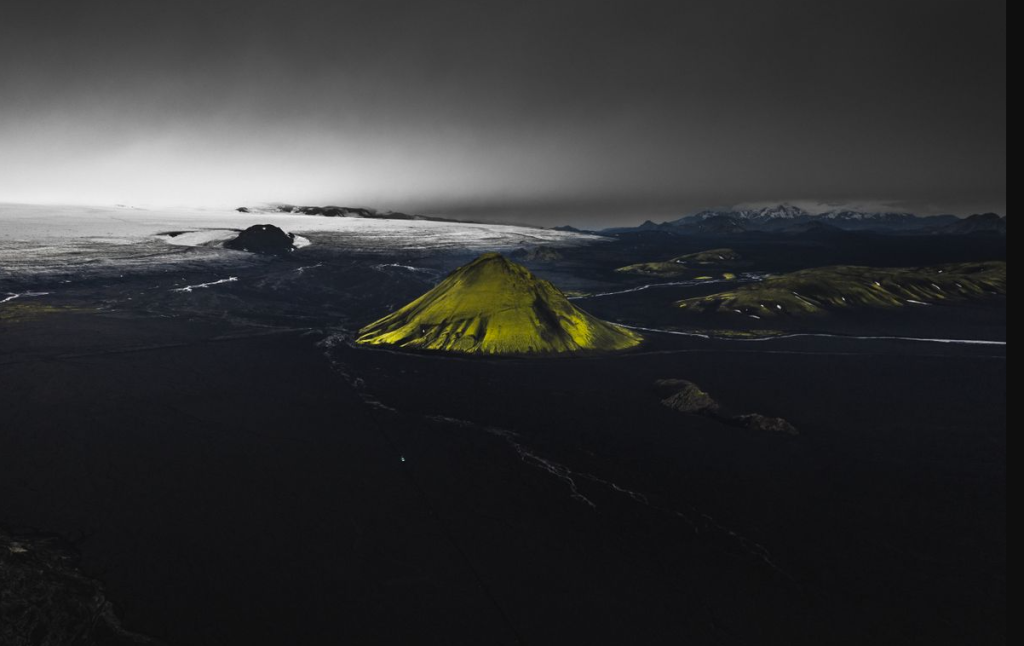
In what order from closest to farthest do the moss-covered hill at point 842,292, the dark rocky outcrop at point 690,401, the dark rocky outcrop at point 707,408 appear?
the dark rocky outcrop at point 707,408, the dark rocky outcrop at point 690,401, the moss-covered hill at point 842,292

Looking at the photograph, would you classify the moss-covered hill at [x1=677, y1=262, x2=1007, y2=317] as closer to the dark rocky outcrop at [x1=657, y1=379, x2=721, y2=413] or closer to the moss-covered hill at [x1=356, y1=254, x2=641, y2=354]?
the moss-covered hill at [x1=356, y1=254, x2=641, y2=354]

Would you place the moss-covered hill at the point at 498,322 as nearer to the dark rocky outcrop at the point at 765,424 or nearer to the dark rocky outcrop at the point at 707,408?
the dark rocky outcrop at the point at 707,408

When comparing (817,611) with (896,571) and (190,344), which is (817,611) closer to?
(896,571)

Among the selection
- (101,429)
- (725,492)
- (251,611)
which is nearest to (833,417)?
(725,492)

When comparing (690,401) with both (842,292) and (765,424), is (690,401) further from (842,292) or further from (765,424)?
(842,292)

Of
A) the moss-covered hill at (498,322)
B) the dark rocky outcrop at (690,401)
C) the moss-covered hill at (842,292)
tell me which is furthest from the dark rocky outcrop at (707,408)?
the moss-covered hill at (842,292)
